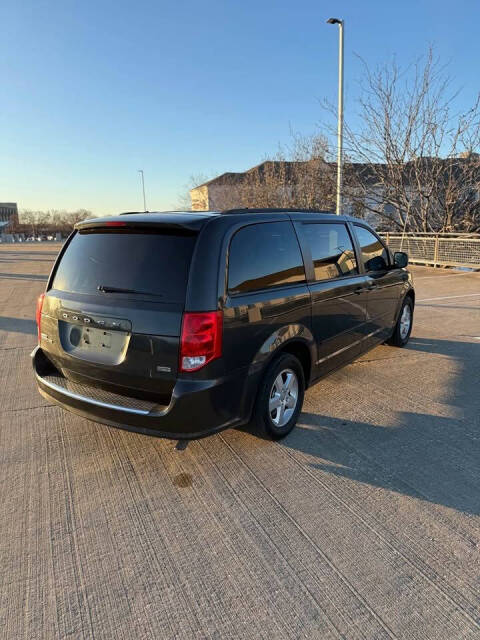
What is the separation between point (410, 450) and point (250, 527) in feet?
4.81

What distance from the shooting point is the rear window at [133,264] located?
266 cm

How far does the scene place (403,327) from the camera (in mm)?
5879

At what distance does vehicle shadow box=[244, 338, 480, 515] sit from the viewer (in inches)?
108

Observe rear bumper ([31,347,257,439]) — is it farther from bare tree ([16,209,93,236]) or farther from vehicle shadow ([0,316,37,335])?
bare tree ([16,209,93,236])

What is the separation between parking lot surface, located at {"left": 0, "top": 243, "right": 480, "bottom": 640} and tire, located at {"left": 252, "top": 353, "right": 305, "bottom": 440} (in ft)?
0.52

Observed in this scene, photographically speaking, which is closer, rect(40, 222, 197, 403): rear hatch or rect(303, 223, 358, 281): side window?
rect(40, 222, 197, 403): rear hatch

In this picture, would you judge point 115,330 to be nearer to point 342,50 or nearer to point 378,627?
point 378,627

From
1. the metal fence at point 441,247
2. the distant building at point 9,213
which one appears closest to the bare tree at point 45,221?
the distant building at point 9,213

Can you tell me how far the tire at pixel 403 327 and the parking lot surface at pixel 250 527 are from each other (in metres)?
1.70

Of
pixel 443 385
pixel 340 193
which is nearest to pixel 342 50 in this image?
pixel 340 193

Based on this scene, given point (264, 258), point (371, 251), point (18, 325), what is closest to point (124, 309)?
point (264, 258)

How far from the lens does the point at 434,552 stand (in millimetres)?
2221

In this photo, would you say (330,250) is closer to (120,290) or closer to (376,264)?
(376,264)

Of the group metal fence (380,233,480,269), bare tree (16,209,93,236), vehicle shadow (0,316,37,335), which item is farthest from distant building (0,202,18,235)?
vehicle shadow (0,316,37,335)
